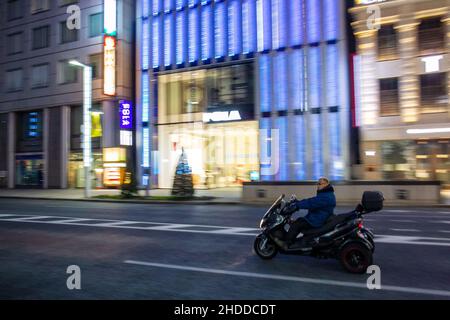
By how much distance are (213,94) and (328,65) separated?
28.2ft

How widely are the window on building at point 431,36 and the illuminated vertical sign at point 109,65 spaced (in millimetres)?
21637

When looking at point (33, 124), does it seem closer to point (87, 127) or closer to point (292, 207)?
point (87, 127)

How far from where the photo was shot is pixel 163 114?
31.9 m

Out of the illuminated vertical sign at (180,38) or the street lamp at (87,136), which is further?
the illuminated vertical sign at (180,38)

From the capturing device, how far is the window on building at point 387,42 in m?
24.9

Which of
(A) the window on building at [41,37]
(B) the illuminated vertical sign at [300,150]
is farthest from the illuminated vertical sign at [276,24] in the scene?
(A) the window on building at [41,37]

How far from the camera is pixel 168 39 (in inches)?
1228

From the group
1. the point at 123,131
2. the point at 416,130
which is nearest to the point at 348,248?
the point at 416,130


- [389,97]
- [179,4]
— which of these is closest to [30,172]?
[179,4]

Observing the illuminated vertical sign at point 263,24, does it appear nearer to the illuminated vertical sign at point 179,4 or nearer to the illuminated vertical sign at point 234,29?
the illuminated vertical sign at point 234,29

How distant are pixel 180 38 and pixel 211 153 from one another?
914 cm

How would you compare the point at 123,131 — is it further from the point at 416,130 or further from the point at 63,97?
the point at 416,130
